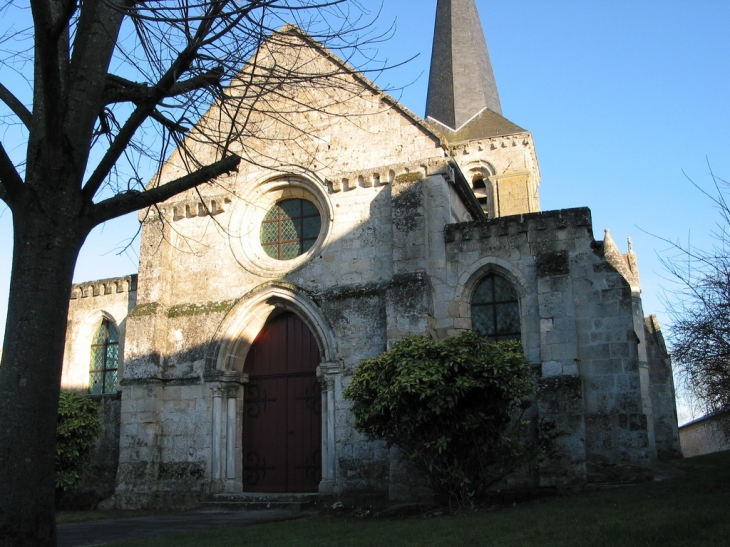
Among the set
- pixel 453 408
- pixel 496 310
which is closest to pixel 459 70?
pixel 496 310

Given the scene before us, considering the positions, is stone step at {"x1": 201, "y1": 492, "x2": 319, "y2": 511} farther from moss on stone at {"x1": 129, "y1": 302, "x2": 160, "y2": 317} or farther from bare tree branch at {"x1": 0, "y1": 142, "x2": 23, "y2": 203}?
bare tree branch at {"x1": 0, "y1": 142, "x2": 23, "y2": 203}

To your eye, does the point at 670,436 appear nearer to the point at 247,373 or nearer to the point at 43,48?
the point at 247,373

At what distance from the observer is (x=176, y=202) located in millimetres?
14555

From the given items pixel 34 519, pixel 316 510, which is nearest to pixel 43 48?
pixel 34 519

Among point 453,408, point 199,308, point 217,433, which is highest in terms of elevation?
point 199,308

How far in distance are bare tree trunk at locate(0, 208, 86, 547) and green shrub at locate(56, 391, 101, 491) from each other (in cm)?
813

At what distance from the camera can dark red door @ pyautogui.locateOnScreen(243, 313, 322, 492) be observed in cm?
1296

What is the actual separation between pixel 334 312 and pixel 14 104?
7541 millimetres

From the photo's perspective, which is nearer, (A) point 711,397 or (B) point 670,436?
(A) point 711,397

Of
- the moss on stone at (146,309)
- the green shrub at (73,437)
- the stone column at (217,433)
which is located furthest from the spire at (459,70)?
the green shrub at (73,437)

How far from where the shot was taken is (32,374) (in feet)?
16.4

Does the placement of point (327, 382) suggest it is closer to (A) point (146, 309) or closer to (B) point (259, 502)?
(B) point (259, 502)

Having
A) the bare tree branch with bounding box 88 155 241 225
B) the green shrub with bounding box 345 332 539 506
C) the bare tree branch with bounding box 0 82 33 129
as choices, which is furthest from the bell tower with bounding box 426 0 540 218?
the bare tree branch with bounding box 0 82 33 129

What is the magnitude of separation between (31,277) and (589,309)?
29.1ft
